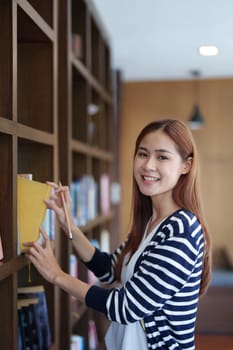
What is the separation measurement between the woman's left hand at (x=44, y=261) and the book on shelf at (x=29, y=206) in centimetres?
4

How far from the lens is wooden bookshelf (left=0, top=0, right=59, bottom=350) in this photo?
1.51 meters

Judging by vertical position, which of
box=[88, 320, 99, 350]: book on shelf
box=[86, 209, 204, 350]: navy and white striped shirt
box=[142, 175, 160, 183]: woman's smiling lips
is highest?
box=[142, 175, 160, 183]: woman's smiling lips

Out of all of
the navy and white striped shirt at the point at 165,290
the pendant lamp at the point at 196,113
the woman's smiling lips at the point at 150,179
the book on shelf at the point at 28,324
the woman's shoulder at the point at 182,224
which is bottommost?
the book on shelf at the point at 28,324

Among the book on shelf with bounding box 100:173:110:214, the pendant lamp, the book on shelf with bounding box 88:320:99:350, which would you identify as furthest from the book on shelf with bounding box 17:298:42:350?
the pendant lamp

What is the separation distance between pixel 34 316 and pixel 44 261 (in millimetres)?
362

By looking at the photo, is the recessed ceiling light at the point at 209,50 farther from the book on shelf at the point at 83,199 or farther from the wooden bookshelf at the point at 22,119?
the book on shelf at the point at 83,199

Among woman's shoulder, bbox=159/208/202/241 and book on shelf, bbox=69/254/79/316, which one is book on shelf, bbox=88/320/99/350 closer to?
book on shelf, bbox=69/254/79/316

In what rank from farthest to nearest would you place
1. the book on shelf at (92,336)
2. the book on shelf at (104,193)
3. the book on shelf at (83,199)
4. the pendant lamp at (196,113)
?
the pendant lamp at (196,113), the book on shelf at (104,193), the book on shelf at (92,336), the book on shelf at (83,199)

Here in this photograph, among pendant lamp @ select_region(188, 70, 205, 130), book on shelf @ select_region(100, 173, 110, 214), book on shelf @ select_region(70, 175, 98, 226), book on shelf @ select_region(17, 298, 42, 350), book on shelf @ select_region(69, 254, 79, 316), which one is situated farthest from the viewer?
pendant lamp @ select_region(188, 70, 205, 130)

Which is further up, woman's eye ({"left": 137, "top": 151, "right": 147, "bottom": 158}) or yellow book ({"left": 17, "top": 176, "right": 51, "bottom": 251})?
woman's eye ({"left": 137, "top": 151, "right": 147, "bottom": 158})

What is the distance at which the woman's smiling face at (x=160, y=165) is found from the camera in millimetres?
1621

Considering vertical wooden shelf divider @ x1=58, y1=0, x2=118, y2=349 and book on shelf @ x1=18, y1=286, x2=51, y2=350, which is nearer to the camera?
book on shelf @ x1=18, y1=286, x2=51, y2=350

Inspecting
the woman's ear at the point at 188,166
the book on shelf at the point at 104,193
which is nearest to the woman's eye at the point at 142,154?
the woman's ear at the point at 188,166

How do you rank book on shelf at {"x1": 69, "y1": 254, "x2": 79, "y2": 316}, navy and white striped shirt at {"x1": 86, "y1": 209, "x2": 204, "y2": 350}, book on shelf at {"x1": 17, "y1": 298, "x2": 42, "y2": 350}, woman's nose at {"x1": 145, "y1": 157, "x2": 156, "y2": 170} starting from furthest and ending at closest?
book on shelf at {"x1": 69, "y1": 254, "x2": 79, "y2": 316} < book on shelf at {"x1": 17, "y1": 298, "x2": 42, "y2": 350} < woman's nose at {"x1": 145, "y1": 157, "x2": 156, "y2": 170} < navy and white striped shirt at {"x1": 86, "y1": 209, "x2": 204, "y2": 350}
